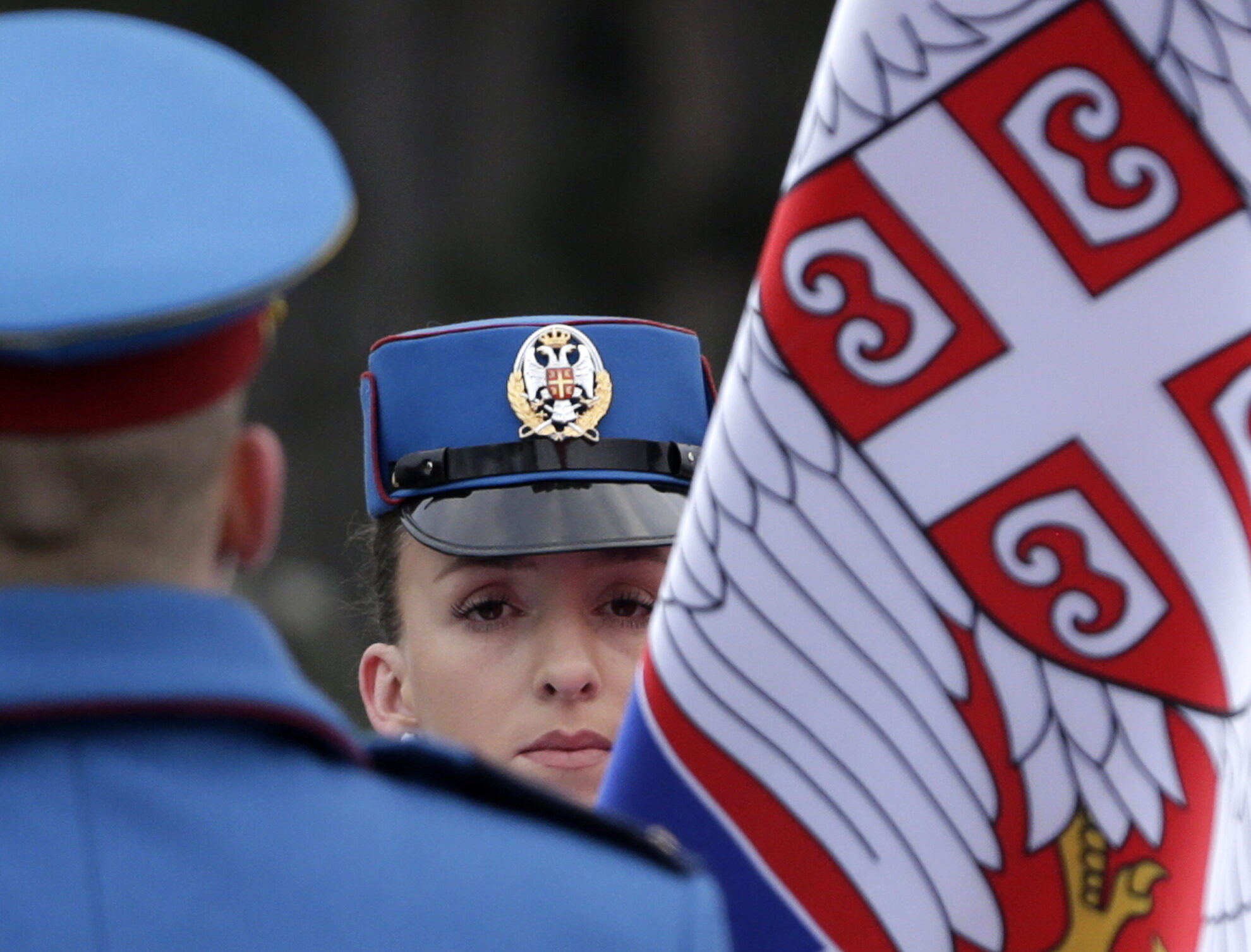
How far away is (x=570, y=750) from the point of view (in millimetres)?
2896

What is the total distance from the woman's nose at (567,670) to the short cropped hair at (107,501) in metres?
1.48

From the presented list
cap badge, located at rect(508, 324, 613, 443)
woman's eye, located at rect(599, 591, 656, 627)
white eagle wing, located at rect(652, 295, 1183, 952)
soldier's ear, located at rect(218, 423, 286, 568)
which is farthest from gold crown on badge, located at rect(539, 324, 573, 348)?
soldier's ear, located at rect(218, 423, 286, 568)

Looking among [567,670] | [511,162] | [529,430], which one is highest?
[529,430]

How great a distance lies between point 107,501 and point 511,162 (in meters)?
10.6

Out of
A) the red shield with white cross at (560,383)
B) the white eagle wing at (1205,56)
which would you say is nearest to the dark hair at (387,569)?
the red shield with white cross at (560,383)

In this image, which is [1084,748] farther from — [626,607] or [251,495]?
[626,607]

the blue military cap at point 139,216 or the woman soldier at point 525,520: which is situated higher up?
the blue military cap at point 139,216

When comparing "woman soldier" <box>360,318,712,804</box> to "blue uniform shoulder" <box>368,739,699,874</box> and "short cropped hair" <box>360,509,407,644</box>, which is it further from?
"blue uniform shoulder" <box>368,739,699,874</box>

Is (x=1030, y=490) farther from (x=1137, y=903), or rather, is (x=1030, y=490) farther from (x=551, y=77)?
(x=551, y=77)

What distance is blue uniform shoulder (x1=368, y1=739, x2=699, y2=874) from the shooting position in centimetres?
153

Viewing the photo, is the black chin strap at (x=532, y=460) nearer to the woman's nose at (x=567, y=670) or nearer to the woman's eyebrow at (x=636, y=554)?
the woman's eyebrow at (x=636, y=554)

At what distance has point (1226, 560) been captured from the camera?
1.88 metres

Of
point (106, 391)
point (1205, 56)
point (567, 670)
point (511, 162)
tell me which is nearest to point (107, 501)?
point (106, 391)

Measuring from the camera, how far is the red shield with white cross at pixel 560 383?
10.2 feet
